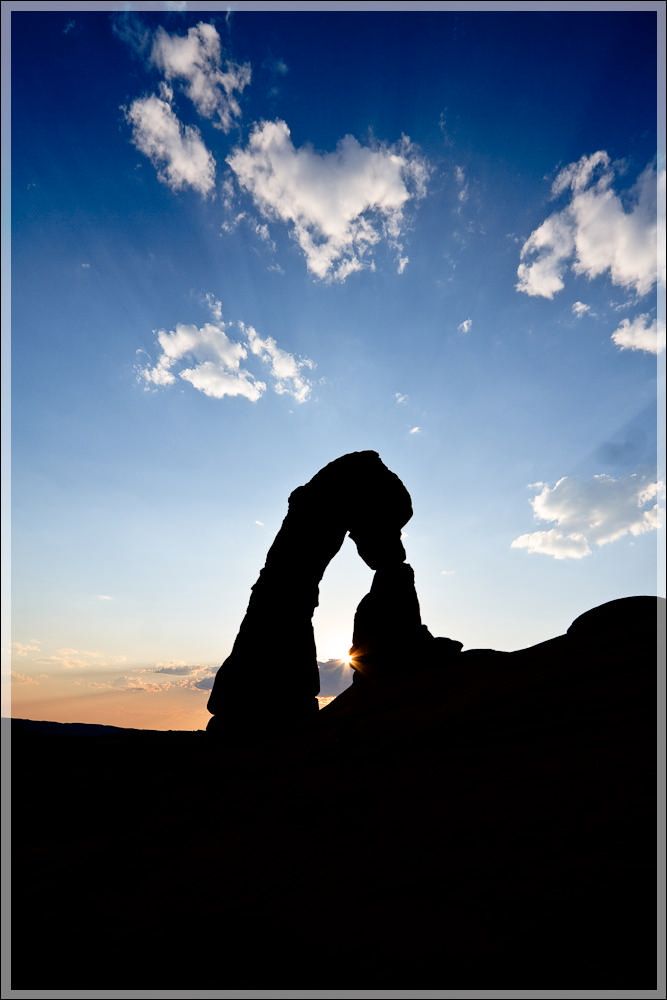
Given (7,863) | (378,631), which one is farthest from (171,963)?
(378,631)

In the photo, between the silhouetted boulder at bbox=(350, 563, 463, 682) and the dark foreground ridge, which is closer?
the dark foreground ridge

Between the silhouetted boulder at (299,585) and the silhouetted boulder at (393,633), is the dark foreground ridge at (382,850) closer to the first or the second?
the silhouetted boulder at (299,585)

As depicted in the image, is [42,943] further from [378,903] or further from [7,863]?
[378,903]

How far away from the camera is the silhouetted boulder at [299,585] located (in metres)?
17.7

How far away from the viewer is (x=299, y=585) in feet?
65.8

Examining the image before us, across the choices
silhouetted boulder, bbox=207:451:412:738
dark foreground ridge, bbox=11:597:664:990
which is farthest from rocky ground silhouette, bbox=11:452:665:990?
silhouetted boulder, bbox=207:451:412:738

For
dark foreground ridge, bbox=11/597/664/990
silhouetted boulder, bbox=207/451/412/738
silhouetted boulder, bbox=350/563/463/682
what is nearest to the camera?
dark foreground ridge, bbox=11/597/664/990

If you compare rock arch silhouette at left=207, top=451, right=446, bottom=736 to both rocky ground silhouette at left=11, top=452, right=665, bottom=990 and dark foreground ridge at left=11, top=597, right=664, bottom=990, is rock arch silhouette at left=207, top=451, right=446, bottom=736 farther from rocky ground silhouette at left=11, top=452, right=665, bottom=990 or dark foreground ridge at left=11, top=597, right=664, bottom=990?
dark foreground ridge at left=11, top=597, right=664, bottom=990

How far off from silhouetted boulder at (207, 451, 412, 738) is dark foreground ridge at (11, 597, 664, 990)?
7.07 m

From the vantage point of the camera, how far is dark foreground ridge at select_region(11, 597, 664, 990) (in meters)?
3.86

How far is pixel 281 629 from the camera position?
19250 millimetres

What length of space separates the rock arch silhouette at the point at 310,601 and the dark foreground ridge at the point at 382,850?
7132mm

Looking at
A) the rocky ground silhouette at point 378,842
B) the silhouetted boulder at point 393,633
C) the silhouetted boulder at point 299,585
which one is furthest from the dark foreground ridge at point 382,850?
the silhouetted boulder at point 393,633

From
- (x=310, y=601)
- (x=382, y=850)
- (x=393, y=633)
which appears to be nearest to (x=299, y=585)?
(x=310, y=601)
